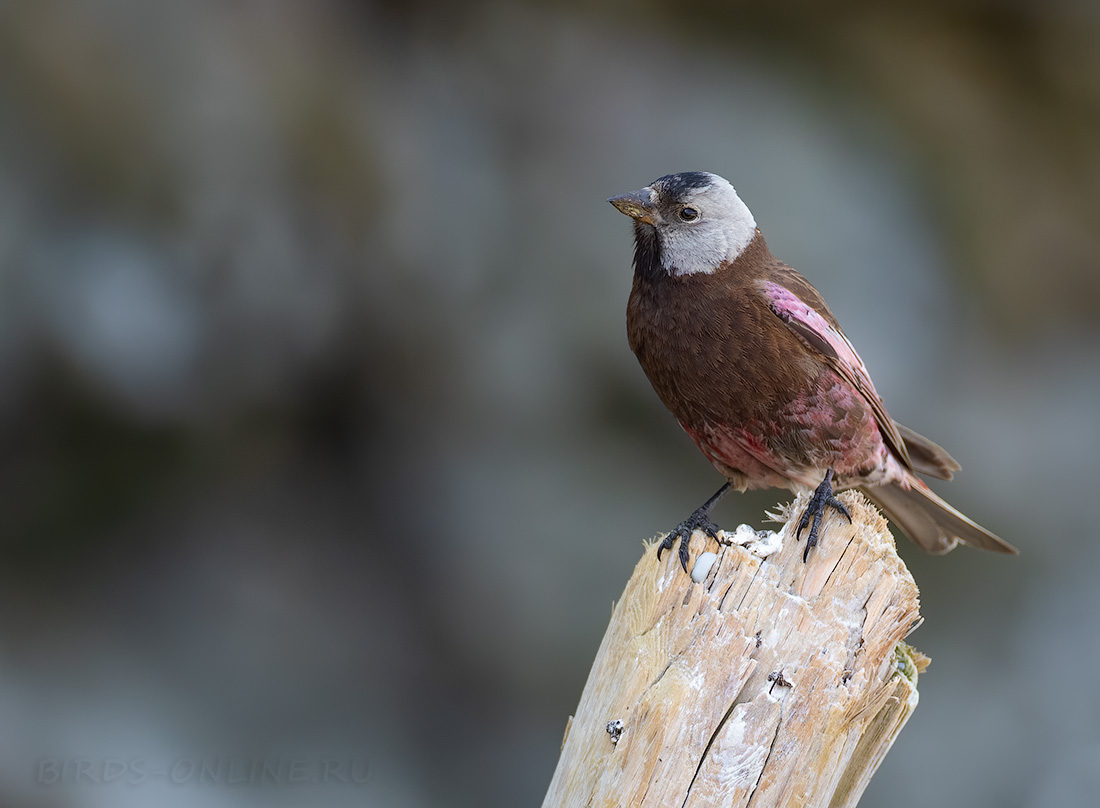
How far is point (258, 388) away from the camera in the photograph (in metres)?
4.84

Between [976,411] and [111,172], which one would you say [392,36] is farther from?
[976,411]

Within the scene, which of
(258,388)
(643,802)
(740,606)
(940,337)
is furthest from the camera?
(940,337)

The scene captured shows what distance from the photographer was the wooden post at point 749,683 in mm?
1894

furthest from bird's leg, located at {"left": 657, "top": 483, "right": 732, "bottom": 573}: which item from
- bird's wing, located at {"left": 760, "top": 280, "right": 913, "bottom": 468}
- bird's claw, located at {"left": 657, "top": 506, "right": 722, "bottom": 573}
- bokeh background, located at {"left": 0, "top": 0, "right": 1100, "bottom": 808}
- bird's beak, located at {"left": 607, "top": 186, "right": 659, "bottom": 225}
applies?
bokeh background, located at {"left": 0, "top": 0, "right": 1100, "bottom": 808}

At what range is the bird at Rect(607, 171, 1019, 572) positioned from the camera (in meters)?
2.80

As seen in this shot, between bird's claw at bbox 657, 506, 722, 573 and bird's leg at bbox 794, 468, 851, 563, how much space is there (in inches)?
9.0

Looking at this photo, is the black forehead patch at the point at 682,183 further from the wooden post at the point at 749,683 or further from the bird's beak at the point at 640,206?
the wooden post at the point at 749,683

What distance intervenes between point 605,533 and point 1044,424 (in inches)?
108

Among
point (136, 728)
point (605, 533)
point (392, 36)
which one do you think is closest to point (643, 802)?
point (605, 533)

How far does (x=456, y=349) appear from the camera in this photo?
5.07 m

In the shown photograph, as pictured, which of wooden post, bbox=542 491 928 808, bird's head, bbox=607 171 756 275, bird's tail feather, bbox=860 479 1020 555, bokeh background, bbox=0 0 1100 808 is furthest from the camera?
bokeh background, bbox=0 0 1100 808

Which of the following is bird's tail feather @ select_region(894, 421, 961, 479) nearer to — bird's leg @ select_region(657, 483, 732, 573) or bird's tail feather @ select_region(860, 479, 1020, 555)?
bird's tail feather @ select_region(860, 479, 1020, 555)

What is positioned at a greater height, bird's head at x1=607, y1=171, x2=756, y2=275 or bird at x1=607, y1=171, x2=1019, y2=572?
bird's head at x1=607, y1=171, x2=756, y2=275

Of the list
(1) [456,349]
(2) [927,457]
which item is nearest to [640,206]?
(2) [927,457]
